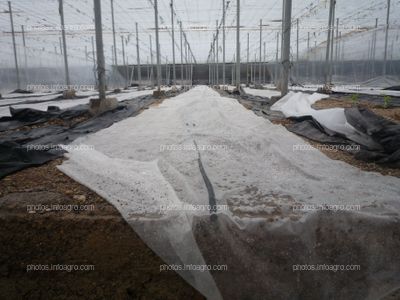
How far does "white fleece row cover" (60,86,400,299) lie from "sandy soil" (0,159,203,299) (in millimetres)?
105

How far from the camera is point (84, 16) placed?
52.3 feet

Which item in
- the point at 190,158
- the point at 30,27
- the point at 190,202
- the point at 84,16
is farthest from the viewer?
the point at 30,27

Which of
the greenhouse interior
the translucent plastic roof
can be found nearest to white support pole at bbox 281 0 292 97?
the greenhouse interior

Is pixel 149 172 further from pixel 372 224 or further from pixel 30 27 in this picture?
pixel 30 27

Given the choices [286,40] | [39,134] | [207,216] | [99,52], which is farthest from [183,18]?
[207,216]

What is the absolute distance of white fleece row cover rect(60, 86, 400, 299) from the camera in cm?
164

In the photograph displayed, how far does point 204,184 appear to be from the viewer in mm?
2064

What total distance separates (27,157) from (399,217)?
2.76m

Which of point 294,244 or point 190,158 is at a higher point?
point 190,158

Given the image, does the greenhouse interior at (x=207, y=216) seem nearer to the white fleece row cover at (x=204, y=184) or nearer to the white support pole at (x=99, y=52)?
the white fleece row cover at (x=204, y=184)

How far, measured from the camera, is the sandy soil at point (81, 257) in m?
1.68

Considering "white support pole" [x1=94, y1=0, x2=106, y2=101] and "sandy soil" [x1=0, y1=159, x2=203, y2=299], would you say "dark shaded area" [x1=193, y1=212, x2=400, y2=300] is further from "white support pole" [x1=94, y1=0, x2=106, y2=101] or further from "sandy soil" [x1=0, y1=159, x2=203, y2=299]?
"white support pole" [x1=94, y1=0, x2=106, y2=101]

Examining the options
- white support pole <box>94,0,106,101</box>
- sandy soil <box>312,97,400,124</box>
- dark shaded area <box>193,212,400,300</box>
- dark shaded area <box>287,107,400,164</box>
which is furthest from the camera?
white support pole <box>94,0,106,101</box>

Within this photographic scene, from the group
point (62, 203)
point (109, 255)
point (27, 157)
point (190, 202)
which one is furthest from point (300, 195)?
point (27, 157)
